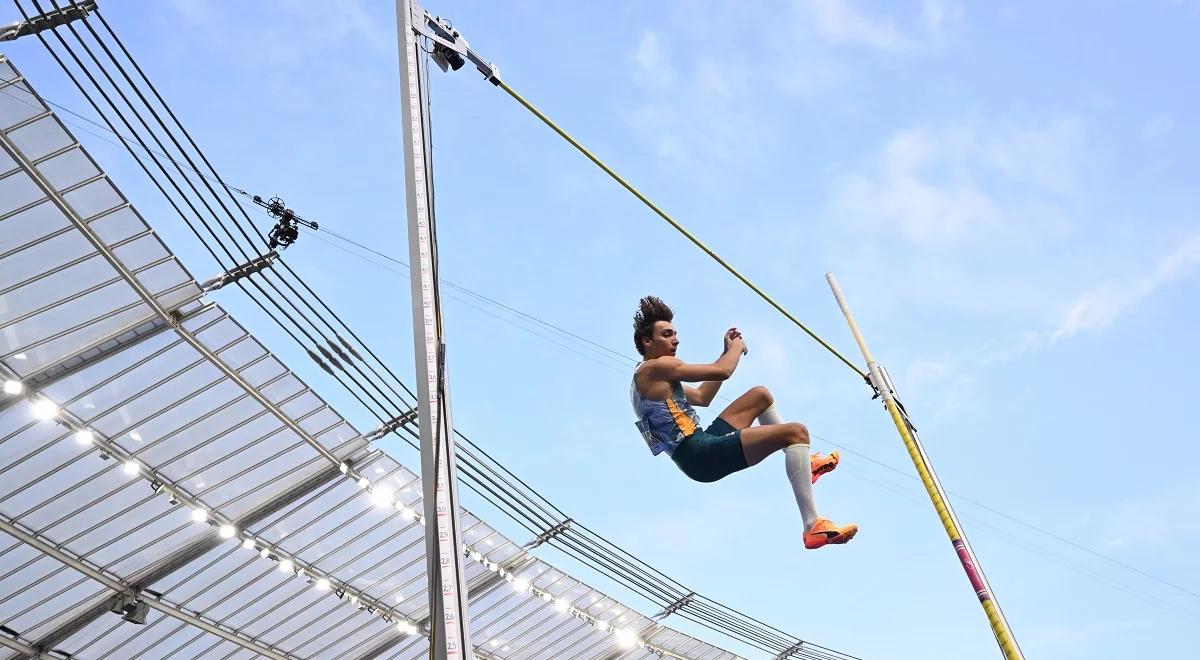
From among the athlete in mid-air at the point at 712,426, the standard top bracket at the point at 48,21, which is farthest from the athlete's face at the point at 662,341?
the standard top bracket at the point at 48,21

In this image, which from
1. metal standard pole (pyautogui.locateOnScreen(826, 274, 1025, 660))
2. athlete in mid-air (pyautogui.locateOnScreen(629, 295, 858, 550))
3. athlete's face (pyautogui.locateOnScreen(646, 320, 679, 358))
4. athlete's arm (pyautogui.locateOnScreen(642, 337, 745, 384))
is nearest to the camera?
athlete's arm (pyautogui.locateOnScreen(642, 337, 745, 384))

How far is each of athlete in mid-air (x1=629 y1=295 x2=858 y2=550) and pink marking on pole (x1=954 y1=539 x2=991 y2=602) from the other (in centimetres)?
139

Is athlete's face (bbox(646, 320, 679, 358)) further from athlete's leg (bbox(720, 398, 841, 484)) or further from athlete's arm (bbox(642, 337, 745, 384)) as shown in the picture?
athlete's leg (bbox(720, 398, 841, 484))

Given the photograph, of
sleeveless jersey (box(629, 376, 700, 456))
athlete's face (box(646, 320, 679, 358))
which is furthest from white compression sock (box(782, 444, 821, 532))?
athlete's face (box(646, 320, 679, 358))

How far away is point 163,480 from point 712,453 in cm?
1411

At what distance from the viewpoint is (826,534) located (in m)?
6.27

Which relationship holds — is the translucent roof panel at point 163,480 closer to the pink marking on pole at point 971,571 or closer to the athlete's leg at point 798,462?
the athlete's leg at point 798,462

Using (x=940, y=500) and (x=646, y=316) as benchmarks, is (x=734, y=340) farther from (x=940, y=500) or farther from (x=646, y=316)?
(x=940, y=500)

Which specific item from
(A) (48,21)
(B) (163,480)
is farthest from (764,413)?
(B) (163,480)

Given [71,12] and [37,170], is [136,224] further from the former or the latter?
[71,12]

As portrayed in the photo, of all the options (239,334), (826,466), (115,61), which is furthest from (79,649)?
(826,466)

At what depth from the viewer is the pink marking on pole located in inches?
288

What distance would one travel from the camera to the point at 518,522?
2275 cm

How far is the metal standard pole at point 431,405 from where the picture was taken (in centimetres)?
396
